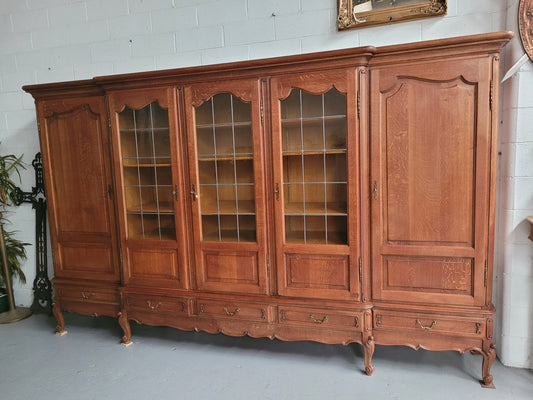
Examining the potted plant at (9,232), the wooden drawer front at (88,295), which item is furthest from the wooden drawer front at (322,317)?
the potted plant at (9,232)

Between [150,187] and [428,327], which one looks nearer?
[428,327]

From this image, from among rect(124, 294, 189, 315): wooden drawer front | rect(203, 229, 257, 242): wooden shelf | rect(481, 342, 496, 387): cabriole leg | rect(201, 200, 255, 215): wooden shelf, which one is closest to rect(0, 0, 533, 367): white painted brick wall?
rect(481, 342, 496, 387): cabriole leg

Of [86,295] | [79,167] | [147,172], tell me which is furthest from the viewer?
[86,295]

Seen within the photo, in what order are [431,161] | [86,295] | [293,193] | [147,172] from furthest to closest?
1. [86,295]
2. [147,172]
3. [293,193]
4. [431,161]

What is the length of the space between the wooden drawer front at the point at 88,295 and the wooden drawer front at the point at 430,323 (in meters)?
1.93

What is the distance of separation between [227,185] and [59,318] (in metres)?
1.84

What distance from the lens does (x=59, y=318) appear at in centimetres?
313

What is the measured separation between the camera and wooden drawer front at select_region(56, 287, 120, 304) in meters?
2.94

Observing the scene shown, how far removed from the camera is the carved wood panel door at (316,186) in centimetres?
232

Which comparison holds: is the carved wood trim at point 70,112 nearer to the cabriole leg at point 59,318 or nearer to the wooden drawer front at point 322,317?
the cabriole leg at point 59,318

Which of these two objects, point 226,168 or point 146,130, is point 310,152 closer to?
point 226,168

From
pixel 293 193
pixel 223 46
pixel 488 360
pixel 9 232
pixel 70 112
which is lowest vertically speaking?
pixel 488 360

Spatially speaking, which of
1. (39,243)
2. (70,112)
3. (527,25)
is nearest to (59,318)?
(39,243)

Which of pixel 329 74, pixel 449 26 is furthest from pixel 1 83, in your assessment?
pixel 449 26
